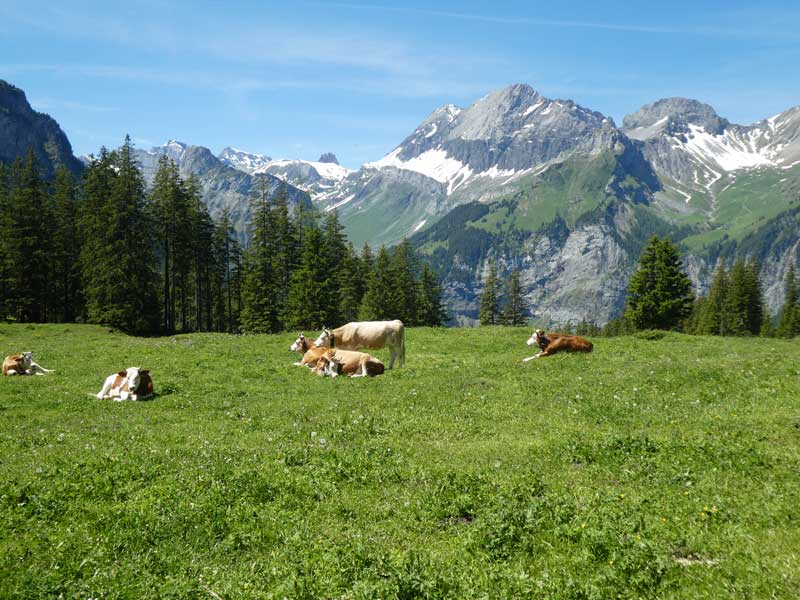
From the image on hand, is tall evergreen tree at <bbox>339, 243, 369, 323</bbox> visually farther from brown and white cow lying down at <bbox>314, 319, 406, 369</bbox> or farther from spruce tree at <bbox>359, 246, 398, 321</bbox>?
brown and white cow lying down at <bbox>314, 319, 406, 369</bbox>

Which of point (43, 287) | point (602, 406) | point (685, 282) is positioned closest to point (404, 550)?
point (602, 406)

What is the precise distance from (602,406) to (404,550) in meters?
9.15

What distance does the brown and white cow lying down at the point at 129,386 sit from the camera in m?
19.4

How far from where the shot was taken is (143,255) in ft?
186

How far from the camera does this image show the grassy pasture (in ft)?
22.2

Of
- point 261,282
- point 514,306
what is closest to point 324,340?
point 261,282

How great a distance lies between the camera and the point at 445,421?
14.5 metres

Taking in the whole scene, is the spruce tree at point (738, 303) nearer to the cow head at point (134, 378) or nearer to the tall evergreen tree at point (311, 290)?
the tall evergreen tree at point (311, 290)

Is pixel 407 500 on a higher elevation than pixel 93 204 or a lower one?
lower

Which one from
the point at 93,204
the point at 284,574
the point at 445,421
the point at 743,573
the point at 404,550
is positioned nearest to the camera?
the point at 743,573

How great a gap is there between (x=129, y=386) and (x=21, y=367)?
862 centimetres

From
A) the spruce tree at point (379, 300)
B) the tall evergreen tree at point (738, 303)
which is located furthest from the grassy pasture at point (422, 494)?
the tall evergreen tree at point (738, 303)

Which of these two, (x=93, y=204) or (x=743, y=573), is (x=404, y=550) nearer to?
(x=743, y=573)

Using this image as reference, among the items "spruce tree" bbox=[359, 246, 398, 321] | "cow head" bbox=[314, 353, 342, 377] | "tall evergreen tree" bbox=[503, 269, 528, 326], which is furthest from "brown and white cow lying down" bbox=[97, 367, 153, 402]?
"tall evergreen tree" bbox=[503, 269, 528, 326]
